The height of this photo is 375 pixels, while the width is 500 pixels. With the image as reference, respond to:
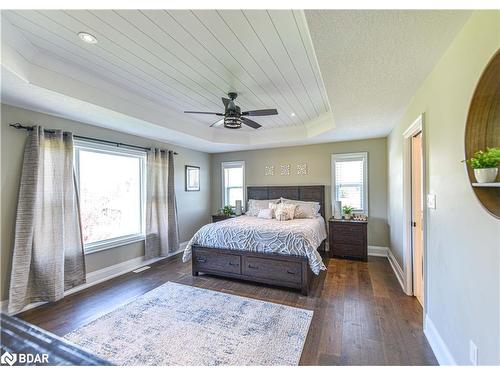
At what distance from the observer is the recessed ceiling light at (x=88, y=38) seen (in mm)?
1826

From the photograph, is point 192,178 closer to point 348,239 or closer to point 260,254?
point 260,254

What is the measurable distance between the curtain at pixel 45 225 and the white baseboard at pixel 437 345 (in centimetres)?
402

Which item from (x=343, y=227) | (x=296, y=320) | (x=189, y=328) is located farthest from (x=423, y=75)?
(x=189, y=328)

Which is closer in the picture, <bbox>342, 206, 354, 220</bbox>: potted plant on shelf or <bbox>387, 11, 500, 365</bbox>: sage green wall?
<bbox>387, 11, 500, 365</bbox>: sage green wall

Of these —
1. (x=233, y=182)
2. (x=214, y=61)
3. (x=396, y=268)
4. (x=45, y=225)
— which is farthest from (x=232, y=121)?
(x=396, y=268)

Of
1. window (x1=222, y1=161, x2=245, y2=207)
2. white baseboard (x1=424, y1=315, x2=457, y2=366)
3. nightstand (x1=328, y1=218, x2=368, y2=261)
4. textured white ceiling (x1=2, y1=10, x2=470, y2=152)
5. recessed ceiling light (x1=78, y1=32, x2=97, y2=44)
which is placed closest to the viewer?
textured white ceiling (x1=2, y1=10, x2=470, y2=152)

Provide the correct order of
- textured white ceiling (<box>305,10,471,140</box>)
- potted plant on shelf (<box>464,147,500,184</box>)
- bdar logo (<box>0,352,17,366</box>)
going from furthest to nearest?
textured white ceiling (<box>305,10,471,140</box>) → potted plant on shelf (<box>464,147,500,184</box>) → bdar logo (<box>0,352,17,366</box>)

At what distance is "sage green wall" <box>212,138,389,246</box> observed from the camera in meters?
4.61

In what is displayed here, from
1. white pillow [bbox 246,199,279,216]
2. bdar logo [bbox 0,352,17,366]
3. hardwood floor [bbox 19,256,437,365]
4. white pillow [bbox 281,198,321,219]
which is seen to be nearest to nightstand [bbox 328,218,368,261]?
hardwood floor [bbox 19,256,437,365]

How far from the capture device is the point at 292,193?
5.25 metres

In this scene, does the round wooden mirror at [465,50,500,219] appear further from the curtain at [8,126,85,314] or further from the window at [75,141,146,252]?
the window at [75,141,146,252]

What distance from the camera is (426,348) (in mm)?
1955

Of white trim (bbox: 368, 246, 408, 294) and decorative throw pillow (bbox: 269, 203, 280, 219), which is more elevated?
decorative throw pillow (bbox: 269, 203, 280, 219)

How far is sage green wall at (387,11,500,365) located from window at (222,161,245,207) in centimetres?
417
